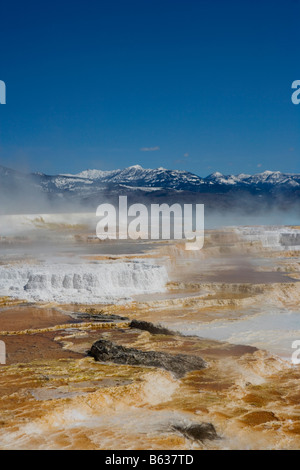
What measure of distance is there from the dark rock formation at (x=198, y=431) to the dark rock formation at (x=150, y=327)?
176 inches

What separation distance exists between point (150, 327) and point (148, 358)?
2.47 meters

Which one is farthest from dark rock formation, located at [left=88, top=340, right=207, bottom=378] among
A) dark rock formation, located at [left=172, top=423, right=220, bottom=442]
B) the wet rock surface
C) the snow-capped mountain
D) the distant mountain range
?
the snow-capped mountain

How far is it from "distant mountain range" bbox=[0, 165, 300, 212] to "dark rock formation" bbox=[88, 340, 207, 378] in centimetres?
5427

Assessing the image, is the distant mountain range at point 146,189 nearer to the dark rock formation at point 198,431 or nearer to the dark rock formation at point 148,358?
the dark rock formation at point 148,358

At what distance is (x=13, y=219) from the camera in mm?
38375

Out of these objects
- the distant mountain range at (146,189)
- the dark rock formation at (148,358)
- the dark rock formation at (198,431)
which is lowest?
the dark rock formation at (198,431)

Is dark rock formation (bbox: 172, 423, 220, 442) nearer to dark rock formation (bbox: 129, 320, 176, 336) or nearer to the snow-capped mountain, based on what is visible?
dark rock formation (bbox: 129, 320, 176, 336)

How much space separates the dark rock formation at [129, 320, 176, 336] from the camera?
Result: 9720 mm

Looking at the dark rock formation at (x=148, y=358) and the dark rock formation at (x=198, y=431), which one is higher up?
the dark rock formation at (x=148, y=358)

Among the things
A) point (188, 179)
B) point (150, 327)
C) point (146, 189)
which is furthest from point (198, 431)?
point (188, 179)

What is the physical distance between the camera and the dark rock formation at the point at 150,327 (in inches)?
383

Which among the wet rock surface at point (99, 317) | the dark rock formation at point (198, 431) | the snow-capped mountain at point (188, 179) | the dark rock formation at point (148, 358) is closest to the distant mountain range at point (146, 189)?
the snow-capped mountain at point (188, 179)

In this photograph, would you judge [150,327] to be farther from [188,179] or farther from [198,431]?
[188,179]

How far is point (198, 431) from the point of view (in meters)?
5.02
